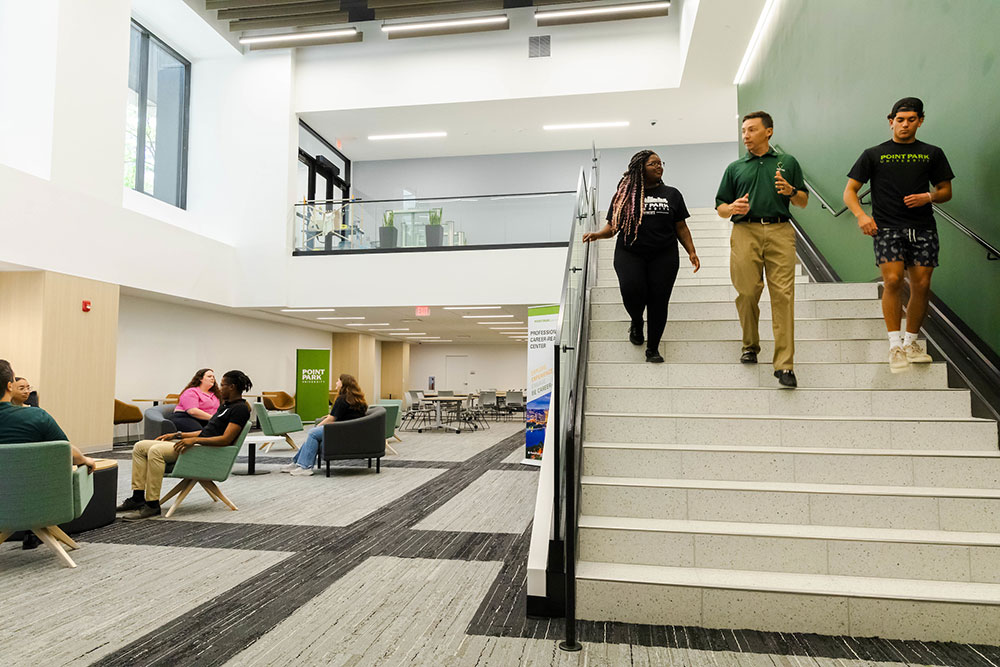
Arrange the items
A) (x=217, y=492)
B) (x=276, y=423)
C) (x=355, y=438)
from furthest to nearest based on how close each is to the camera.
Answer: (x=276, y=423) < (x=355, y=438) < (x=217, y=492)

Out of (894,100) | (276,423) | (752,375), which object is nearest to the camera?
(752,375)

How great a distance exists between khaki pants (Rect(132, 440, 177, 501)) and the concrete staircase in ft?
12.1

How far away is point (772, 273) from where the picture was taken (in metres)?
4.14

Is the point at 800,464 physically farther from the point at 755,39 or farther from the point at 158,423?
the point at 755,39

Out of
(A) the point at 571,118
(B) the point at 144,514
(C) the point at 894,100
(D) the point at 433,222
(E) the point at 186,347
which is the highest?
(A) the point at 571,118

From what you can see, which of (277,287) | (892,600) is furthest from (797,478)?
(277,287)

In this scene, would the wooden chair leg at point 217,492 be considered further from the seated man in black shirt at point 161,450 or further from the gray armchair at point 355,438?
the gray armchair at point 355,438

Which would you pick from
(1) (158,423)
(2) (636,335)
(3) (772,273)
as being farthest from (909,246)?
(1) (158,423)

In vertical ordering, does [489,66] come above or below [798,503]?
above

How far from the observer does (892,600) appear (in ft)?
9.01

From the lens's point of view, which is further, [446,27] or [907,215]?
[446,27]

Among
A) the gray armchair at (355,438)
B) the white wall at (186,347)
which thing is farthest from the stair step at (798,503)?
the white wall at (186,347)

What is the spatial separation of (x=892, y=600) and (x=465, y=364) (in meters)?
23.1

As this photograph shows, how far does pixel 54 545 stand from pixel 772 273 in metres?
4.68
